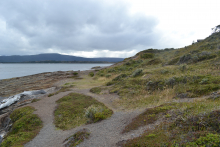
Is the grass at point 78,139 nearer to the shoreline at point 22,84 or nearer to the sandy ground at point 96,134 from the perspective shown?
the sandy ground at point 96,134

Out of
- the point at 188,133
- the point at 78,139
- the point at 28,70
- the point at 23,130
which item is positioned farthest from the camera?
the point at 28,70

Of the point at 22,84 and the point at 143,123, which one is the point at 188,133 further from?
the point at 22,84

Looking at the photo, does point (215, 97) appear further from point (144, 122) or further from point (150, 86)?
point (150, 86)

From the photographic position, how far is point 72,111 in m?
10.2

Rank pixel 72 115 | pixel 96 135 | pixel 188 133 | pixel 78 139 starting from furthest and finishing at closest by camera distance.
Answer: pixel 72 115 → pixel 96 135 → pixel 78 139 → pixel 188 133

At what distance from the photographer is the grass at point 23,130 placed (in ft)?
21.9

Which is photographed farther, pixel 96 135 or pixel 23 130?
pixel 23 130

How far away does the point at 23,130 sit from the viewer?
7934 millimetres

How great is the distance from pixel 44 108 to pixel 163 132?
1066 cm

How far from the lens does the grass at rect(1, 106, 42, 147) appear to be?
6.66 metres

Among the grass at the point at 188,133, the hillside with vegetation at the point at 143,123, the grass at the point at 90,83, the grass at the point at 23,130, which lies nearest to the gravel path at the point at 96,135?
the hillside with vegetation at the point at 143,123

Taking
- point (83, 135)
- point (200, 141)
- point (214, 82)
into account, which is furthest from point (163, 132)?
point (214, 82)

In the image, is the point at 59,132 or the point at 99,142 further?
the point at 59,132

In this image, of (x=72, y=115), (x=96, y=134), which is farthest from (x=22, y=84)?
(x=96, y=134)
